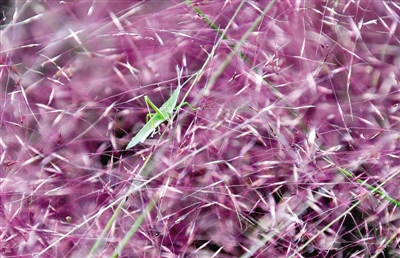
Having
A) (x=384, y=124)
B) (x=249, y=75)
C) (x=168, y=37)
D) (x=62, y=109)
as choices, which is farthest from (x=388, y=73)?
(x=62, y=109)

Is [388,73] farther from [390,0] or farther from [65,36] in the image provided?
[65,36]

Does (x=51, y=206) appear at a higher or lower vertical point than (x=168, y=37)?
lower

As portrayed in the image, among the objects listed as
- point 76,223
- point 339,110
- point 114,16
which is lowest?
point 76,223

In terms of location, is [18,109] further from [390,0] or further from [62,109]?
[390,0]

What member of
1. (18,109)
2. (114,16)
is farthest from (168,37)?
(18,109)

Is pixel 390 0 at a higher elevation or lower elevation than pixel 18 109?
higher

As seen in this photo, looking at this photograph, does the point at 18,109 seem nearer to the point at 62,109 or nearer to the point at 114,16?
the point at 62,109
